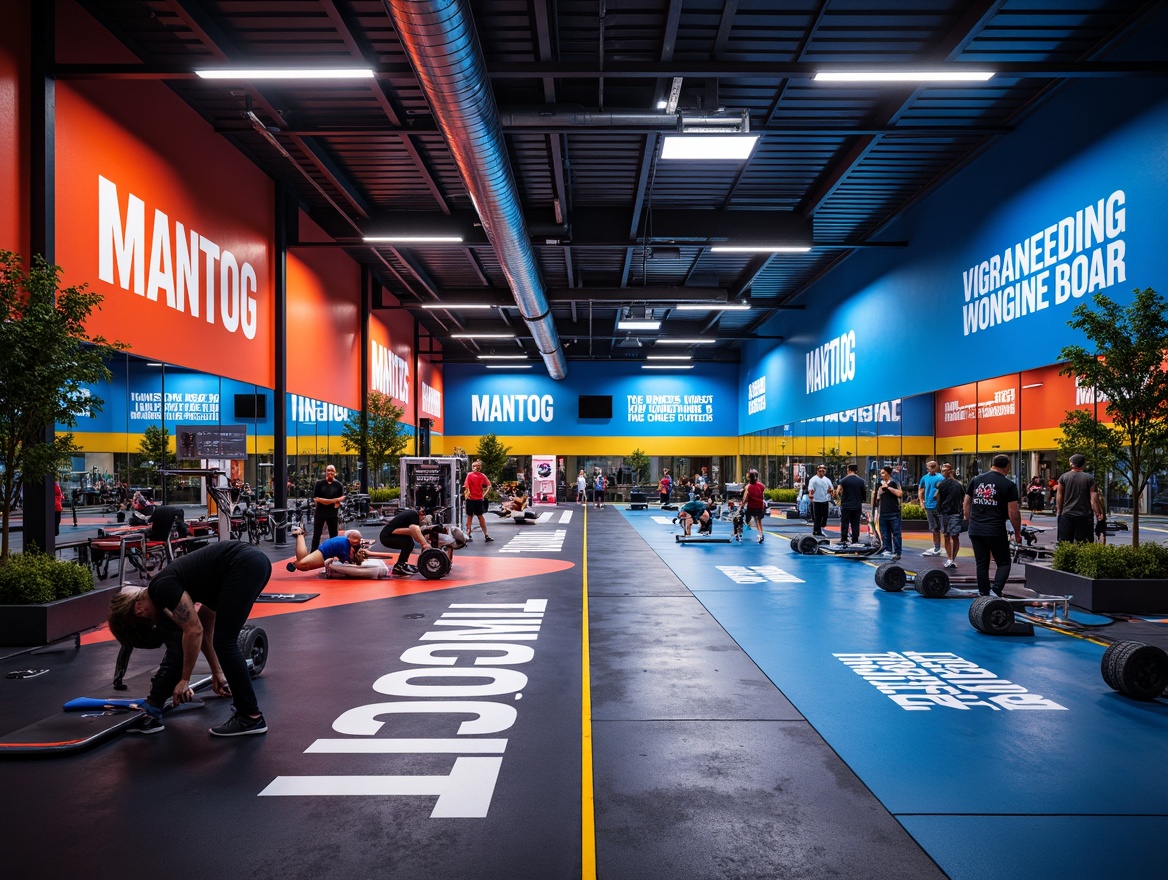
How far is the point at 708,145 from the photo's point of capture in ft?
36.7

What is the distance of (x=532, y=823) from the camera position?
3395 millimetres

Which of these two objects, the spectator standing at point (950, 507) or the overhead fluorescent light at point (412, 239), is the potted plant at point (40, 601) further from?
the spectator standing at point (950, 507)

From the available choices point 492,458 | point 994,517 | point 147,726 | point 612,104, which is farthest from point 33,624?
point 492,458

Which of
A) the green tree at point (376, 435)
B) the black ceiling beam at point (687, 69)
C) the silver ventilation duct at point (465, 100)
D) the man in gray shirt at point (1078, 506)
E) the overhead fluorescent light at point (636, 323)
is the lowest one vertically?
→ the man in gray shirt at point (1078, 506)

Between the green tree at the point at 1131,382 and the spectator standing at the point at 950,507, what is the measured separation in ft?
9.53

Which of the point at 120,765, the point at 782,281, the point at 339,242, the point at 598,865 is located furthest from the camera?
the point at 782,281

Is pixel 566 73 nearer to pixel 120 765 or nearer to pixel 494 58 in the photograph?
pixel 494 58

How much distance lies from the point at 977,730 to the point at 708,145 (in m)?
9.16

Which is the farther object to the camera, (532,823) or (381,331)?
(381,331)

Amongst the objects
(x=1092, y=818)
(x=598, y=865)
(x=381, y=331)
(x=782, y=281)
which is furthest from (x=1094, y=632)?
(x=381, y=331)

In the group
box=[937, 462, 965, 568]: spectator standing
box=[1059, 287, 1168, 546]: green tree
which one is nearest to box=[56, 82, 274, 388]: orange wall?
box=[1059, 287, 1168, 546]: green tree

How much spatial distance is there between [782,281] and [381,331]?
43.1ft

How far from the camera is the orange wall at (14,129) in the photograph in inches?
329

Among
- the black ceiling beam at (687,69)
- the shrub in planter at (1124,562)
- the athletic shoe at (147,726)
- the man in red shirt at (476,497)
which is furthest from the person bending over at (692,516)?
the athletic shoe at (147,726)
